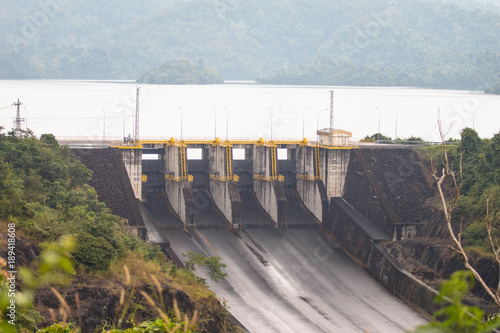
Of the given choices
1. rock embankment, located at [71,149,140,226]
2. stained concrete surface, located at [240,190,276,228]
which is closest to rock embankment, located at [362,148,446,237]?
stained concrete surface, located at [240,190,276,228]

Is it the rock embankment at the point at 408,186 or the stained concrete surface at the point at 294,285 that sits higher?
the rock embankment at the point at 408,186

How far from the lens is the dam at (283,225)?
145 feet

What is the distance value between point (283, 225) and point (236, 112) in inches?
3170

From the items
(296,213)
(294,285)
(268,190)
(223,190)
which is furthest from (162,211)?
(294,285)

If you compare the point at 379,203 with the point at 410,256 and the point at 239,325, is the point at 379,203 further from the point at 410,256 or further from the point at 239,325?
the point at 239,325

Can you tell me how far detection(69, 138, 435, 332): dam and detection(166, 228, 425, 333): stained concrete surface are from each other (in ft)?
0.26

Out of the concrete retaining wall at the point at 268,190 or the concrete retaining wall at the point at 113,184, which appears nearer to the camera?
the concrete retaining wall at the point at 113,184

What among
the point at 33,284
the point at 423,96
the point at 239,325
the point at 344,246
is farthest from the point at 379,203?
the point at 423,96

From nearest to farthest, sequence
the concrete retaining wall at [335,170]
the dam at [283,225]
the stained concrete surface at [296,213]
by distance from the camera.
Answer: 1. the dam at [283,225]
2. the stained concrete surface at [296,213]
3. the concrete retaining wall at [335,170]

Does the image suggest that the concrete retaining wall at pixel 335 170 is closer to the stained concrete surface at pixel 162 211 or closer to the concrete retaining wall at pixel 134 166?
the stained concrete surface at pixel 162 211

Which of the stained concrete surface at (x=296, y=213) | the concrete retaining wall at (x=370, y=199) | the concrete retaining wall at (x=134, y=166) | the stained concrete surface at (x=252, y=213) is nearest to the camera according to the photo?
the concrete retaining wall at (x=370, y=199)

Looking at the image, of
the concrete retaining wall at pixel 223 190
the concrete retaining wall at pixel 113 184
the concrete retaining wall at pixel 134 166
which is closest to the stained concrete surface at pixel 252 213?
the concrete retaining wall at pixel 223 190

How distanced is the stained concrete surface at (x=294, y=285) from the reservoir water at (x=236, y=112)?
3499cm

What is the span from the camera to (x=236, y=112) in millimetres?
136500
